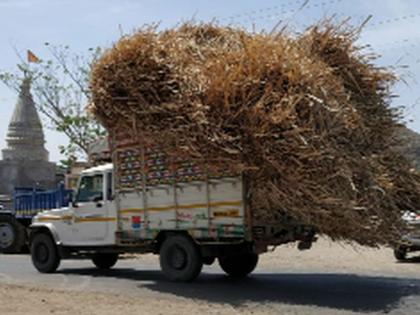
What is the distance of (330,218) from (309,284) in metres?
2.43

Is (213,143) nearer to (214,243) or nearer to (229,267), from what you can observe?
(214,243)

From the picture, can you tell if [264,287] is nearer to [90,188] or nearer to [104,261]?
[90,188]

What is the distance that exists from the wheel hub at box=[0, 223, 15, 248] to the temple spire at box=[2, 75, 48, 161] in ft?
56.6

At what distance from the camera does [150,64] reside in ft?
35.8

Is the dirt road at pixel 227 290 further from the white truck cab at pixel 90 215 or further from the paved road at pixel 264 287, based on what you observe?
the white truck cab at pixel 90 215

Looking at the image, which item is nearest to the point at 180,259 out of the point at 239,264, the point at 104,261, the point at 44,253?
the point at 239,264

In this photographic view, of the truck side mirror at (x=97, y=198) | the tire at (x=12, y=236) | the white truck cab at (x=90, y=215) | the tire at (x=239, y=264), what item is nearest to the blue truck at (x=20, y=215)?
the tire at (x=12, y=236)

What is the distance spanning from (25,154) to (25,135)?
166cm

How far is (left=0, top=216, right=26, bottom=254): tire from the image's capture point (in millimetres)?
20344

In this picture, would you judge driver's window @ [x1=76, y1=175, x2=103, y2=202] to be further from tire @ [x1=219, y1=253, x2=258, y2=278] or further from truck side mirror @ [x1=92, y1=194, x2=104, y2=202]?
tire @ [x1=219, y1=253, x2=258, y2=278]

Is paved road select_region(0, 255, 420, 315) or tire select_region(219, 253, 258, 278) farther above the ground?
tire select_region(219, 253, 258, 278)

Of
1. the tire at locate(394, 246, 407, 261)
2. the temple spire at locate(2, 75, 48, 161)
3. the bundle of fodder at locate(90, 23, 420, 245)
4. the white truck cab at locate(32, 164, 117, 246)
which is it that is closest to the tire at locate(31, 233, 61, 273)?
the white truck cab at locate(32, 164, 117, 246)

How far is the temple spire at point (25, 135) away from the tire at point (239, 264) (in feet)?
86.6

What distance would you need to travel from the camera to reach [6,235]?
67.4 ft
